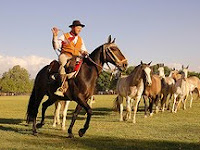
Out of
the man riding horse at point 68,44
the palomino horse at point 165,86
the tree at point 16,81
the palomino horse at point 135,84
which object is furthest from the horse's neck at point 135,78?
the tree at point 16,81

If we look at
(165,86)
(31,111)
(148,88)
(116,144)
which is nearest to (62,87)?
(116,144)

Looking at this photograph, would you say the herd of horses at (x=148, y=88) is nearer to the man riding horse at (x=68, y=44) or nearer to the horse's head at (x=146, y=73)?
the horse's head at (x=146, y=73)

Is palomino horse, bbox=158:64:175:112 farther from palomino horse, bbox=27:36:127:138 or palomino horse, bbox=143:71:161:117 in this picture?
palomino horse, bbox=27:36:127:138

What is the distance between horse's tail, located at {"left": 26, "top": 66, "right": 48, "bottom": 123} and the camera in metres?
11.0

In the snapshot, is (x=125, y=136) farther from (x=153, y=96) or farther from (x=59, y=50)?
(x=153, y=96)

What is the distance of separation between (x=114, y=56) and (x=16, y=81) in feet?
369

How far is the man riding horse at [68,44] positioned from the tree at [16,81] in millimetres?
105262

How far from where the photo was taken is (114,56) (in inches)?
377

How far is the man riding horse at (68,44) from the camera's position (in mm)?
9760

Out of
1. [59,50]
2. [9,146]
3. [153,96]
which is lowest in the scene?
[9,146]

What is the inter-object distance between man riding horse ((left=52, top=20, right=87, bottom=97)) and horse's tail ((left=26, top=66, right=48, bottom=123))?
1492 mm

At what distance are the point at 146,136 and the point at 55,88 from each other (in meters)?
3.58

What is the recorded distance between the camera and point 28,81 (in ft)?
397

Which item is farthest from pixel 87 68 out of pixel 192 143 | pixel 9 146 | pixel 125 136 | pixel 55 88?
pixel 192 143
